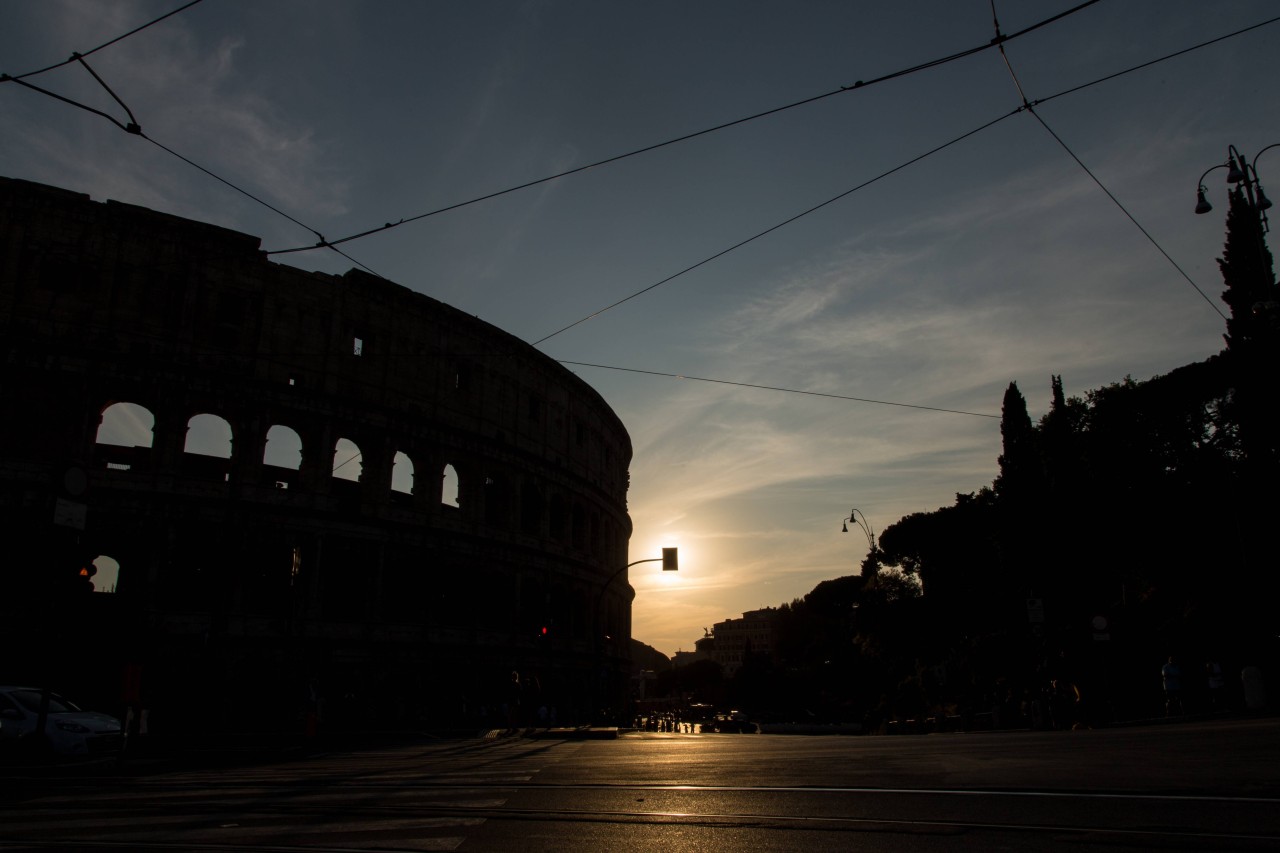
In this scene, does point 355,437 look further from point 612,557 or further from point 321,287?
point 612,557

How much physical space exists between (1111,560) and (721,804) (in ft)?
116

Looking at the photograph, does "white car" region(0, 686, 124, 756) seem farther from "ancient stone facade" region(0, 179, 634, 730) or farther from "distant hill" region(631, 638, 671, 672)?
"distant hill" region(631, 638, 671, 672)

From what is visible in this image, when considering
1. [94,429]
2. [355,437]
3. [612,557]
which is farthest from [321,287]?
[612,557]

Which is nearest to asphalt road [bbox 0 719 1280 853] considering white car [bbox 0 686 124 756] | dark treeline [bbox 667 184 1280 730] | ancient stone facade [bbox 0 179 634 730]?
white car [bbox 0 686 124 756]

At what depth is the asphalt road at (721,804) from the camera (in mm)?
5633

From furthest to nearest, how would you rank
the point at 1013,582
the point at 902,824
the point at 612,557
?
the point at 612,557
the point at 1013,582
the point at 902,824

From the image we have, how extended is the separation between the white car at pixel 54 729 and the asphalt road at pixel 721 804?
8.23 ft

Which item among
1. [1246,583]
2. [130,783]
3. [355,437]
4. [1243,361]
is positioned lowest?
[130,783]

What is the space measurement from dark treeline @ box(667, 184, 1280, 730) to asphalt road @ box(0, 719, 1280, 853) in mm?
10568

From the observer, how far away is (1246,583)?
2611 cm

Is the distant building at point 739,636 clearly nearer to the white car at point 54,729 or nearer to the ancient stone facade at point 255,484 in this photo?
the ancient stone facade at point 255,484

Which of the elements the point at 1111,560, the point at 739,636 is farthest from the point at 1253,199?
the point at 739,636

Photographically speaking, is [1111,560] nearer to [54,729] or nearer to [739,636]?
[54,729]

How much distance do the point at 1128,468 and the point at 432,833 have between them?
4045cm
